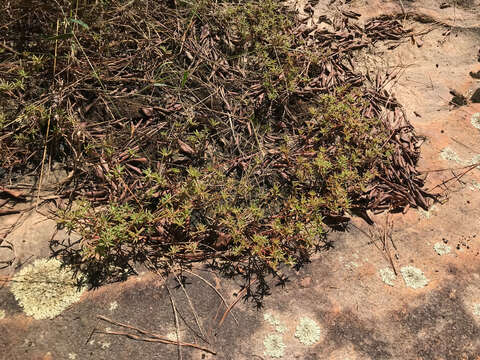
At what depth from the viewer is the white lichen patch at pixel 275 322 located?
7.17 feet

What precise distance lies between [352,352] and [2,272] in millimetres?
2162

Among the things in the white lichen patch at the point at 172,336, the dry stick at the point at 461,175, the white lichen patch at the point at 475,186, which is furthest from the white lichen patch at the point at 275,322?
the white lichen patch at the point at 475,186

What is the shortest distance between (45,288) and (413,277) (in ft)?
7.60

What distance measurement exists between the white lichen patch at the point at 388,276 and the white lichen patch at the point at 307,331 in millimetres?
574

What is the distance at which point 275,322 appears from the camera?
2.21 m

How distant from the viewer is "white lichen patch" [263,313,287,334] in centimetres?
219

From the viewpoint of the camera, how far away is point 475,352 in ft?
6.91

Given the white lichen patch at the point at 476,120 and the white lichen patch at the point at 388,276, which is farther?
the white lichen patch at the point at 476,120

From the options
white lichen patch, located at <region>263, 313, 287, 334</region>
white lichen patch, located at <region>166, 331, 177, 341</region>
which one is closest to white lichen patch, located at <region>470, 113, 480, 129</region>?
white lichen patch, located at <region>263, 313, 287, 334</region>

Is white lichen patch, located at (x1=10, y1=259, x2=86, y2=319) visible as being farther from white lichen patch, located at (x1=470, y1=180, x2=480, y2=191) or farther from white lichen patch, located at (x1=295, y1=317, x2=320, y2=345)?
white lichen patch, located at (x1=470, y1=180, x2=480, y2=191)

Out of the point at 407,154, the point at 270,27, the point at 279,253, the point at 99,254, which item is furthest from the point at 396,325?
the point at 270,27

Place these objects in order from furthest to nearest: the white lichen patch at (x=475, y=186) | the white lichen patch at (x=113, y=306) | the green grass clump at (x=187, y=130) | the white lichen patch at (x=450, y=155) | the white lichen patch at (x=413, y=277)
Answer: the white lichen patch at (x=450, y=155) < the white lichen patch at (x=475, y=186) < the green grass clump at (x=187, y=130) < the white lichen patch at (x=413, y=277) < the white lichen patch at (x=113, y=306)

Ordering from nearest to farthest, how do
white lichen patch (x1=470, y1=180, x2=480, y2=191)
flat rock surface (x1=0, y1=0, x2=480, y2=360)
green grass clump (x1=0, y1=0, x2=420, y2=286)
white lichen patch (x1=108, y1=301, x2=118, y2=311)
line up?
flat rock surface (x1=0, y1=0, x2=480, y2=360) < white lichen patch (x1=108, y1=301, x2=118, y2=311) < green grass clump (x1=0, y1=0, x2=420, y2=286) < white lichen patch (x1=470, y1=180, x2=480, y2=191)

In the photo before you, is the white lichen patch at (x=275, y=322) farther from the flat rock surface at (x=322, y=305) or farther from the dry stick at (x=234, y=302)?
the dry stick at (x=234, y=302)
